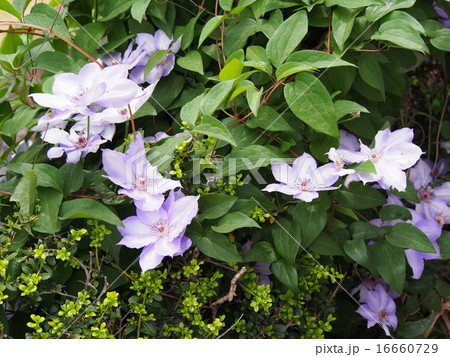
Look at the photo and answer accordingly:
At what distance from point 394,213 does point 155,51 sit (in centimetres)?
51

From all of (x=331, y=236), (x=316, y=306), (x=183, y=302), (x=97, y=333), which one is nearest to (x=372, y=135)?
(x=331, y=236)

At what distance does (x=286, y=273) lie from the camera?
88 cm

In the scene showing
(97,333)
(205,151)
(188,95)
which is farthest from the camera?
(188,95)

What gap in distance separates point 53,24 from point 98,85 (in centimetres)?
26

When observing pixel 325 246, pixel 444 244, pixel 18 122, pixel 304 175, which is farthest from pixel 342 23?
pixel 18 122

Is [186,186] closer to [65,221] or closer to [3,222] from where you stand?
[65,221]

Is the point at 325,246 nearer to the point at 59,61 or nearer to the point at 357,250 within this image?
the point at 357,250

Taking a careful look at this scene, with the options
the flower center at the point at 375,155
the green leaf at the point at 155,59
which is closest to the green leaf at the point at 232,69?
the green leaf at the point at 155,59

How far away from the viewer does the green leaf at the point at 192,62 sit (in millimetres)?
969

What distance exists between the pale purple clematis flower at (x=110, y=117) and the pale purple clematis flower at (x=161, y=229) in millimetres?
161

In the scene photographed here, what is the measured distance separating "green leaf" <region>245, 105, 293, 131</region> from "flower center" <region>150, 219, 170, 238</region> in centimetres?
21

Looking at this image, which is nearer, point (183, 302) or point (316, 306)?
point (183, 302)

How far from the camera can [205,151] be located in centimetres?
→ 89

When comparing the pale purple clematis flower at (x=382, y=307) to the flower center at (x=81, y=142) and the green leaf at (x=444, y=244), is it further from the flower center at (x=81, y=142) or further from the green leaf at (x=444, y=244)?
the flower center at (x=81, y=142)
